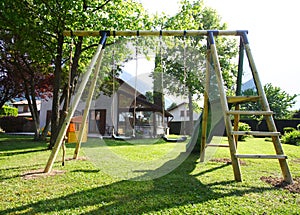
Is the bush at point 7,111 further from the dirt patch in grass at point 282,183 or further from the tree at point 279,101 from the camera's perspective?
the tree at point 279,101

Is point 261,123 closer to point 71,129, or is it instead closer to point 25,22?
point 71,129

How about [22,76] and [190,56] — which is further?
[190,56]

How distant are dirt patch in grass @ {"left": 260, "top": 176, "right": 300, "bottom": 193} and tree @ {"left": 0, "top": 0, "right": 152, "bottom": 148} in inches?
200

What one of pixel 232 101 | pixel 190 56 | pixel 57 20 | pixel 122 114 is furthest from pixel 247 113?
pixel 122 114

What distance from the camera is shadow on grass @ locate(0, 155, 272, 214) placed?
2.16 metres

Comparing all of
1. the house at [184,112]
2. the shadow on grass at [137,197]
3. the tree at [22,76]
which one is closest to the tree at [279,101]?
the house at [184,112]

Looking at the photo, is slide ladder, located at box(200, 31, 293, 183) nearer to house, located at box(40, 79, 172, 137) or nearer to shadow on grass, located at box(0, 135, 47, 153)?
shadow on grass, located at box(0, 135, 47, 153)

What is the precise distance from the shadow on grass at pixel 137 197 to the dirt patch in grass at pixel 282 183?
342 mm

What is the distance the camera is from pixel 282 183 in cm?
312

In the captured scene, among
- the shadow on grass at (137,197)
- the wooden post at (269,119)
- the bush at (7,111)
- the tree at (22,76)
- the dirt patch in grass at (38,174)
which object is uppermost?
the tree at (22,76)

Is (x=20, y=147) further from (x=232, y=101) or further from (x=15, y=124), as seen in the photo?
(x=15, y=124)

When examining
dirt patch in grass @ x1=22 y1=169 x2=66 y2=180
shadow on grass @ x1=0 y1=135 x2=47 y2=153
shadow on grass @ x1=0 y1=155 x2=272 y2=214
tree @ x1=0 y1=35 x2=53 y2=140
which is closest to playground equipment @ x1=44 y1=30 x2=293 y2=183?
Result: dirt patch in grass @ x1=22 y1=169 x2=66 y2=180

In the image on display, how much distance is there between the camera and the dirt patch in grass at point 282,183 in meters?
2.86

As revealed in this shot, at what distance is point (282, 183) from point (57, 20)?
698 centimetres
